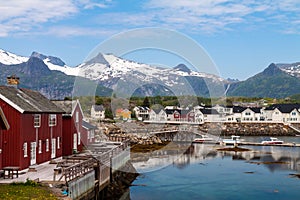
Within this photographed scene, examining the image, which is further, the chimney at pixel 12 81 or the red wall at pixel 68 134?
the red wall at pixel 68 134

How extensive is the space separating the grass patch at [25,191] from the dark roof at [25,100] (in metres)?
6.29

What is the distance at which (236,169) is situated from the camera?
141 ft

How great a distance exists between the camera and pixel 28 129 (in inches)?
1044

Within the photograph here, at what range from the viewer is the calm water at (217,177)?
3038cm

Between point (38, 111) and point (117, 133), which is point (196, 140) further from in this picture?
point (38, 111)

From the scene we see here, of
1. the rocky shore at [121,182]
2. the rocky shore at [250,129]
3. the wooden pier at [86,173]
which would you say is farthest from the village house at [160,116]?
the wooden pier at [86,173]

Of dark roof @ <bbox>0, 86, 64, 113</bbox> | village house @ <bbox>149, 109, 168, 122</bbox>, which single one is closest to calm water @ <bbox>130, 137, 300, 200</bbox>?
dark roof @ <bbox>0, 86, 64, 113</bbox>

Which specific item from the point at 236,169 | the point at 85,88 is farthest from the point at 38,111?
the point at 236,169

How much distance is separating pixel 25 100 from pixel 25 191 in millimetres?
10873

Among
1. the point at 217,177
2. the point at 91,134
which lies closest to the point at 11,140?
the point at 91,134

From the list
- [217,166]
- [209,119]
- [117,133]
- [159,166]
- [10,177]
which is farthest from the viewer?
[209,119]

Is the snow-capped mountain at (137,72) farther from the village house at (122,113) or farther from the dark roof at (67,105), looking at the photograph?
the village house at (122,113)

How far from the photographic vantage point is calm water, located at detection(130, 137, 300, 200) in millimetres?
30375

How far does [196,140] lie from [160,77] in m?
46.7
